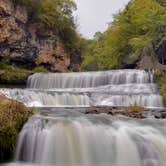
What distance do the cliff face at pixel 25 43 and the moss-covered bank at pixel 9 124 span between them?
18.0 metres

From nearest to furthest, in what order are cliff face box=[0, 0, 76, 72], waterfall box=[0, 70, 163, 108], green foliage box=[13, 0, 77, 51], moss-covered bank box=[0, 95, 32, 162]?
moss-covered bank box=[0, 95, 32, 162]
waterfall box=[0, 70, 163, 108]
cliff face box=[0, 0, 76, 72]
green foliage box=[13, 0, 77, 51]

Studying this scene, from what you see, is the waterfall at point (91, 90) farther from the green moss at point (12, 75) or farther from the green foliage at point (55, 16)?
the green foliage at point (55, 16)

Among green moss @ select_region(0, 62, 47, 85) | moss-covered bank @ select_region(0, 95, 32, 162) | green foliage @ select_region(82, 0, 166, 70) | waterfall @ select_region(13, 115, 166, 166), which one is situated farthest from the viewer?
green foliage @ select_region(82, 0, 166, 70)

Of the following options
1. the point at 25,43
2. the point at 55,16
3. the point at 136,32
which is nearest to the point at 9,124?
the point at 25,43

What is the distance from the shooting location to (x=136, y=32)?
33.2m

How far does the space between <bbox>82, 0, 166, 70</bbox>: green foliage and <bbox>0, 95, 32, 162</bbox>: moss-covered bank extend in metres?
17.6

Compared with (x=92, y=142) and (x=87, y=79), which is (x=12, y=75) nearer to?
(x=87, y=79)

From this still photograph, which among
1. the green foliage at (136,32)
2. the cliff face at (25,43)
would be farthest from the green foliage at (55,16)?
the green foliage at (136,32)

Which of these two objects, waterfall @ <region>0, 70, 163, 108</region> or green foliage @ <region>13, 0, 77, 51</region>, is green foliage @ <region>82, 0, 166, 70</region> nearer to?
green foliage @ <region>13, 0, 77, 51</region>

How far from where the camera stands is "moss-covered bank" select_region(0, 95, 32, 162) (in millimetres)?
8664

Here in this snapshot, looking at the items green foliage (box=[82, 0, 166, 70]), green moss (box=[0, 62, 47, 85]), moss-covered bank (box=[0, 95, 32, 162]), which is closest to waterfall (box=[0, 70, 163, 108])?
green moss (box=[0, 62, 47, 85])

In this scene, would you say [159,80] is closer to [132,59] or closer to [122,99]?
[122,99]

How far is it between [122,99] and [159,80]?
5606mm

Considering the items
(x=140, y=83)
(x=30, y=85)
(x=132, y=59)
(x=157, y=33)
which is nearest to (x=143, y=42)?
(x=157, y=33)
